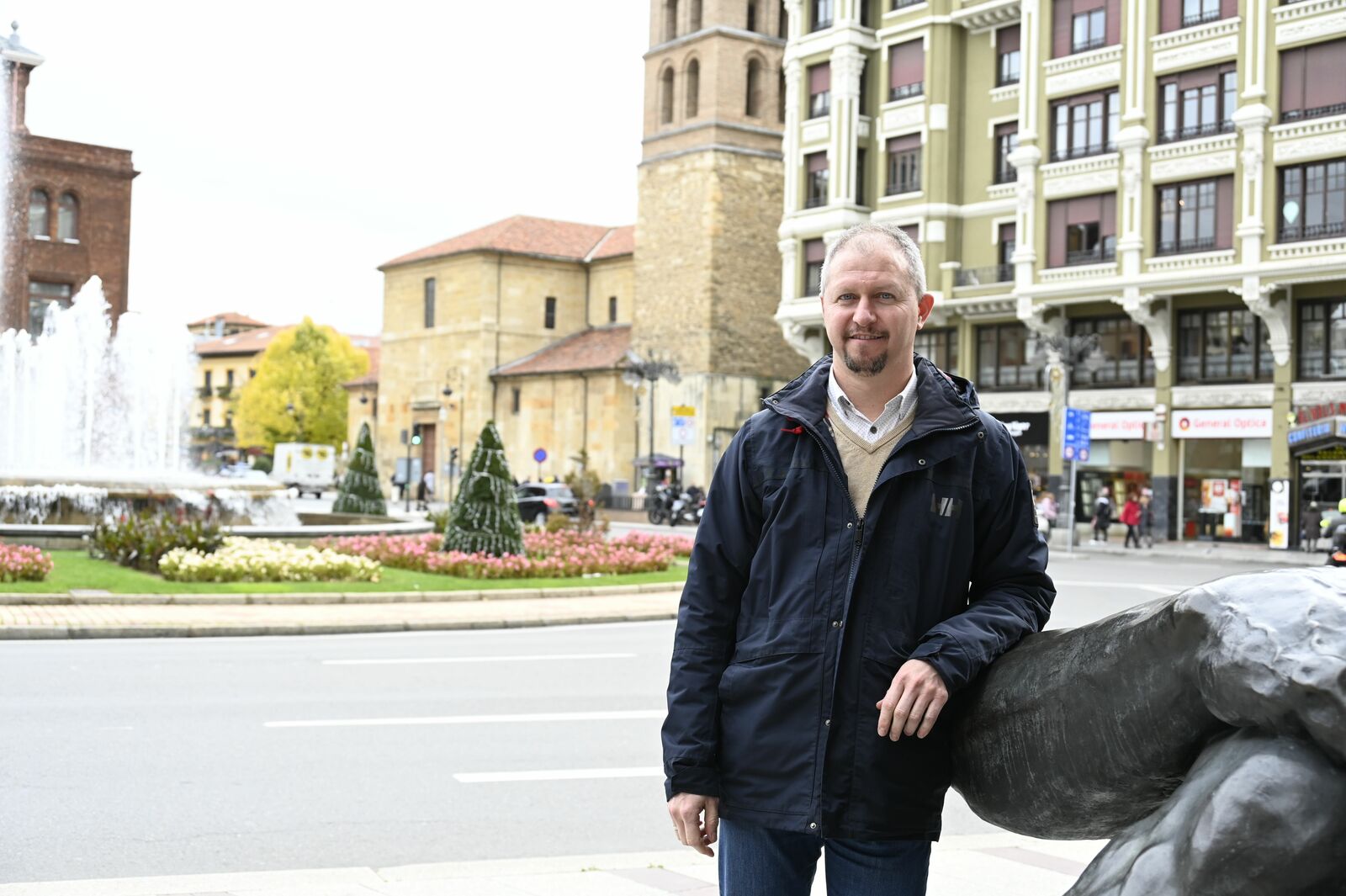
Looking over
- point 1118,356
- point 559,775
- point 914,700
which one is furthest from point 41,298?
point 914,700

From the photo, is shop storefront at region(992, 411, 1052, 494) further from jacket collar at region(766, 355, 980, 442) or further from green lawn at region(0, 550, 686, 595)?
jacket collar at region(766, 355, 980, 442)

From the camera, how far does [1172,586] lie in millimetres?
24875

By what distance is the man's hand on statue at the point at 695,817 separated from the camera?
3.01 m

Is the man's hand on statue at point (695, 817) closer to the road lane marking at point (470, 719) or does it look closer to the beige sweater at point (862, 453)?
the beige sweater at point (862, 453)

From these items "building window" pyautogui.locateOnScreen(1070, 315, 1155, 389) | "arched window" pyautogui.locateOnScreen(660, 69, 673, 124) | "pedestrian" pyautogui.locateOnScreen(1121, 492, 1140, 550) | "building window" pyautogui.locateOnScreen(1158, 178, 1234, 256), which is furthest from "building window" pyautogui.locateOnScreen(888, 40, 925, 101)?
Answer: "arched window" pyautogui.locateOnScreen(660, 69, 673, 124)

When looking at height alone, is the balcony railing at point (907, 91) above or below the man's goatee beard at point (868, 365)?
above

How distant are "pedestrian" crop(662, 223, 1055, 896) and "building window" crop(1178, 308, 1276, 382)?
39265mm

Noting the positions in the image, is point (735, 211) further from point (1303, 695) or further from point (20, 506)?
point (1303, 695)

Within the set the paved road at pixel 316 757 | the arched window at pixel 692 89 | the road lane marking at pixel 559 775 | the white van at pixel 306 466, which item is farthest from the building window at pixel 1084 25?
the white van at pixel 306 466

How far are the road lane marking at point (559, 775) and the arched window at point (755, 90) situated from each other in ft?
191

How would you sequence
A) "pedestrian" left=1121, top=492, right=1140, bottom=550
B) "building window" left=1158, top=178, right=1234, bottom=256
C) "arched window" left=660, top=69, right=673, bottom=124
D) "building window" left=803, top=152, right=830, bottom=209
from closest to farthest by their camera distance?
1. "pedestrian" left=1121, top=492, right=1140, bottom=550
2. "building window" left=1158, top=178, right=1234, bottom=256
3. "building window" left=803, top=152, right=830, bottom=209
4. "arched window" left=660, top=69, right=673, bottom=124

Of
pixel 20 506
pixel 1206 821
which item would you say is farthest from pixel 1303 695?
pixel 20 506

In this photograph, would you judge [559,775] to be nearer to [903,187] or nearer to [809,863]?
[809,863]

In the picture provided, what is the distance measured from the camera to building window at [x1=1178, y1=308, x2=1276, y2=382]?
3953 centimetres
